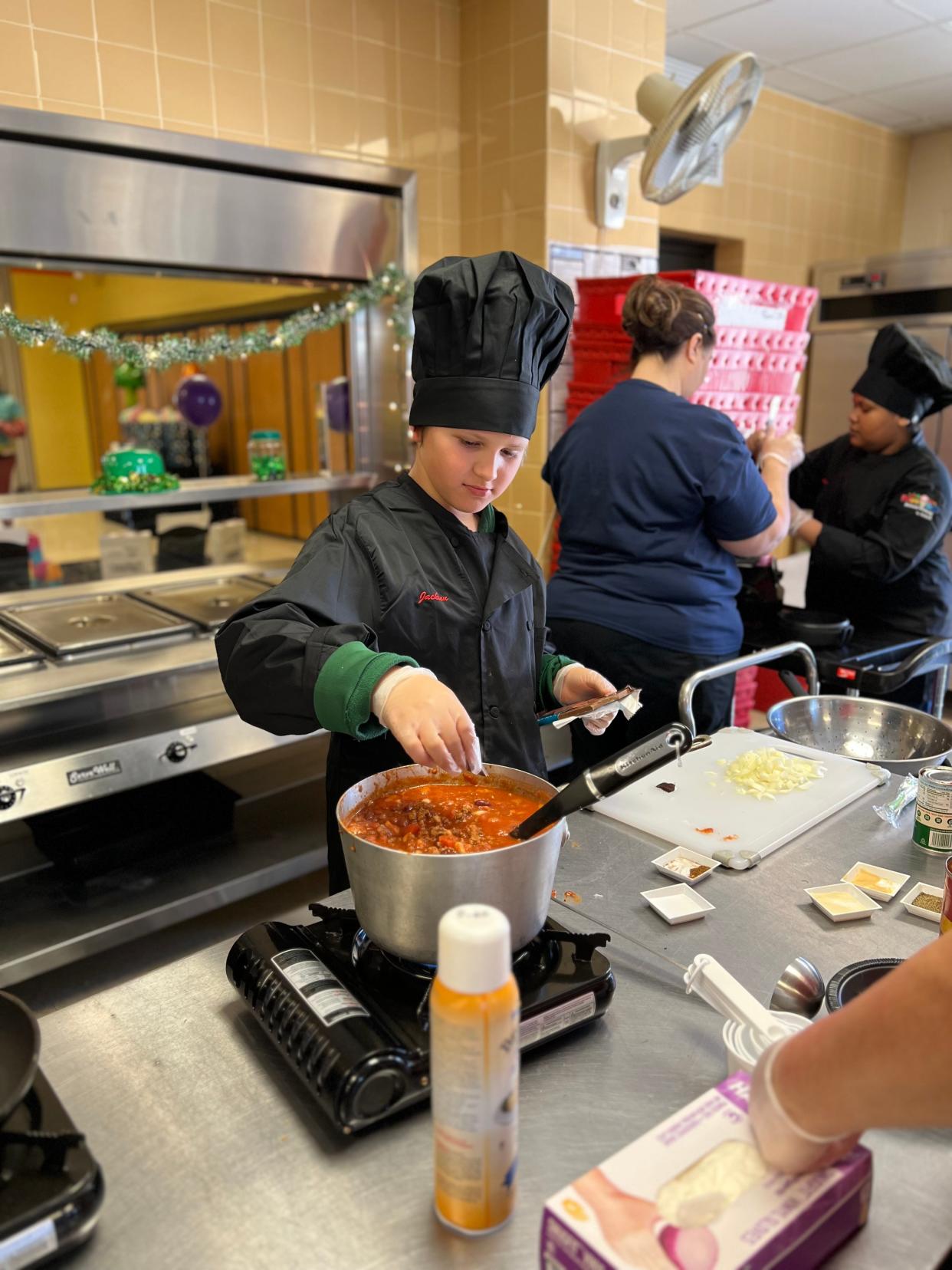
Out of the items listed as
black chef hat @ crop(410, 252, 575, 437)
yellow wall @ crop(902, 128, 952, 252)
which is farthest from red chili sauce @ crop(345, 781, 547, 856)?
yellow wall @ crop(902, 128, 952, 252)

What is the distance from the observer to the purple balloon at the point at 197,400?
371cm

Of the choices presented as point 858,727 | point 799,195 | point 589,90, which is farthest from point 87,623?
point 799,195

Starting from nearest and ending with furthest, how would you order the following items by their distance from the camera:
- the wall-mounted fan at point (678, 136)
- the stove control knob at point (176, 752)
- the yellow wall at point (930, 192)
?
1. the stove control knob at point (176, 752)
2. the wall-mounted fan at point (678, 136)
3. the yellow wall at point (930, 192)

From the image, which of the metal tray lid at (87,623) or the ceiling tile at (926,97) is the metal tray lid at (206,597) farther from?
the ceiling tile at (926,97)

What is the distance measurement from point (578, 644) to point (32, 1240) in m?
1.85

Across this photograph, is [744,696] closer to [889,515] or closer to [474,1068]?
[889,515]

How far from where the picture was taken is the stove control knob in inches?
86.9

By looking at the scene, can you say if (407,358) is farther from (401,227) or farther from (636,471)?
(636,471)

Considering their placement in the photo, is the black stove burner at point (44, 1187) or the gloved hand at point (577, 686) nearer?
the black stove burner at point (44, 1187)

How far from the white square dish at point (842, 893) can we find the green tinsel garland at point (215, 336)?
2.20 metres

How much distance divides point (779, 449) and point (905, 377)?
1.47 feet

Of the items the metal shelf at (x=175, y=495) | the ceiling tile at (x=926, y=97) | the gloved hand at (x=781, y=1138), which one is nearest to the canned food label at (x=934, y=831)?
the gloved hand at (x=781, y=1138)

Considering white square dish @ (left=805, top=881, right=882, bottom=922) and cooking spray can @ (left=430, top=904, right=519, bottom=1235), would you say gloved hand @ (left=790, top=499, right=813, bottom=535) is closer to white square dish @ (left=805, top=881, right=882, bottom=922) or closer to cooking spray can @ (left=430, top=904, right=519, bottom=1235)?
white square dish @ (left=805, top=881, right=882, bottom=922)

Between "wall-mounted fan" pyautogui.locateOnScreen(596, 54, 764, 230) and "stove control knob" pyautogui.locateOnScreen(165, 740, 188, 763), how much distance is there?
7.03 feet
